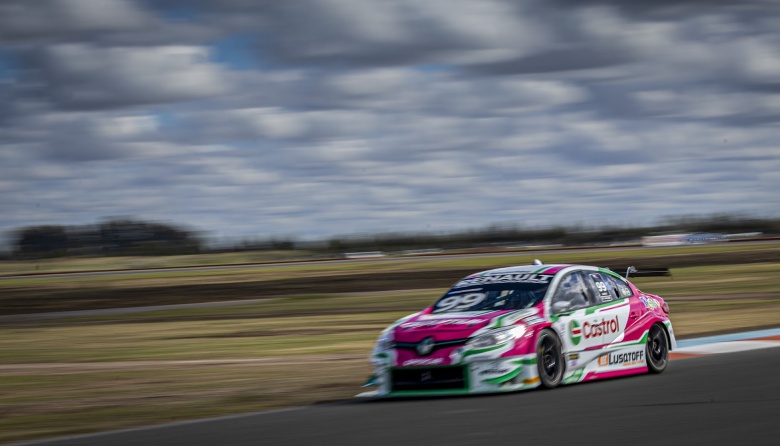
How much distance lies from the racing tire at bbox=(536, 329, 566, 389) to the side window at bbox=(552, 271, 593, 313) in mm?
441

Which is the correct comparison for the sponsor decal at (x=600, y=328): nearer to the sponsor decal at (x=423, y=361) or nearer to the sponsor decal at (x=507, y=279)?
the sponsor decal at (x=507, y=279)

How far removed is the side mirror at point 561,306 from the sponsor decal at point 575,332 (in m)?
0.17

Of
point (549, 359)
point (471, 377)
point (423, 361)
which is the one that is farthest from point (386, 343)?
point (549, 359)

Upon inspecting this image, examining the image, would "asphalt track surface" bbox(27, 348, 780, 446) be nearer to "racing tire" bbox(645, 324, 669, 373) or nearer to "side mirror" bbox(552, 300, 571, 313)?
"racing tire" bbox(645, 324, 669, 373)

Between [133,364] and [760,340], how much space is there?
9860 millimetres

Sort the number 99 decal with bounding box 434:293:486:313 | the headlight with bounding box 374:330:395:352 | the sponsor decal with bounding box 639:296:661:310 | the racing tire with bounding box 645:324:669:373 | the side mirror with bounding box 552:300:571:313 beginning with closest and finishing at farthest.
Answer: the headlight with bounding box 374:330:395:352, the side mirror with bounding box 552:300:571:313, the number 99 decal with bounding box 434:293:486:313, the racing tire with bounding box 645:324:669:373, the sponsor decal with bounding box 639:296:661:310

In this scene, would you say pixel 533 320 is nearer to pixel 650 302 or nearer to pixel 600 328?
pixel 600 328

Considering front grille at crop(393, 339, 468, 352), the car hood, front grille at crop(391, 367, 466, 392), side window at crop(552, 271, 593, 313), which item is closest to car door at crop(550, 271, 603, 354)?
side window at crop(552, 271, 593, 313)

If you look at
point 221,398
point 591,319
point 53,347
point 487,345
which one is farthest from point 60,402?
point 53,347

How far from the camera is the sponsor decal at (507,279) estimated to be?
12234 millimetres

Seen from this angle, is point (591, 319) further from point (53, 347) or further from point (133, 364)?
point (53, 347)

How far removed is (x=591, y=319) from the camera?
12.1m

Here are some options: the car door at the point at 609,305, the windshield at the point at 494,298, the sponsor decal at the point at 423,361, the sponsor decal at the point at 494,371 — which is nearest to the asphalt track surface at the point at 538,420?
the sponsor decal at the point at 494,371

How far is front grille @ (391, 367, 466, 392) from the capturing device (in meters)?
11.0
